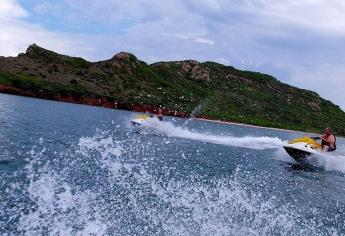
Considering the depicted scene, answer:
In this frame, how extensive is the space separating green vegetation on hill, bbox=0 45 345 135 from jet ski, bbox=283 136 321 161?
7974 cm

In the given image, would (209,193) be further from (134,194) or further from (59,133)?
(59,133)

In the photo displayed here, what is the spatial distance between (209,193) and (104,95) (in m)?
102

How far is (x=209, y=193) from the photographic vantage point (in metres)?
21.1

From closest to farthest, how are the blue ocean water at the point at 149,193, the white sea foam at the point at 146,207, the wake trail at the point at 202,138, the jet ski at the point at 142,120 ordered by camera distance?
the white sea foam at the point at 146,207, the blue ocean water at the point at 149,193, the jet ski at the point at 142,120, the wake trail at the point at 202,138

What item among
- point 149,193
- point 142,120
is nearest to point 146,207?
point 149,193

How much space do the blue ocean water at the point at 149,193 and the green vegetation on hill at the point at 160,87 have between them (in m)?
81.6

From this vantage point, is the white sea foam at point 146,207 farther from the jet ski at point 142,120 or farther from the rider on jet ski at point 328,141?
the jet ski at point 142,120

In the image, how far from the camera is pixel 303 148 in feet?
124

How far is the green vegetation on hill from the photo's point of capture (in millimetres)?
119713

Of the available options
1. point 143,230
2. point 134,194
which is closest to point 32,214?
point 143,230

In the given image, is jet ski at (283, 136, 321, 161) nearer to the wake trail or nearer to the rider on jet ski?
the rider on jet ski

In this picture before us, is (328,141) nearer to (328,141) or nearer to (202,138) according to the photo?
(328,141)

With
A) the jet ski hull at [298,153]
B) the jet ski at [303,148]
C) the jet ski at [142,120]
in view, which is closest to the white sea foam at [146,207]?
the jet ski at [303,148]

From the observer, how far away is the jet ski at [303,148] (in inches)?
1484
